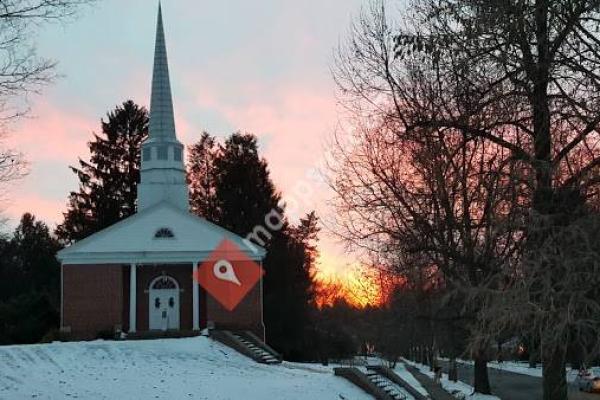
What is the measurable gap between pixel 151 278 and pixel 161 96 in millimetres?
11665

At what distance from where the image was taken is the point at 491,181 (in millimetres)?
8266

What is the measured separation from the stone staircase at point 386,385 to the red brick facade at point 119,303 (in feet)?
29.9

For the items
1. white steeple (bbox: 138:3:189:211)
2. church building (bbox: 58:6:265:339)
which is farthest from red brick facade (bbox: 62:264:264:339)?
white steeple (bbox: 138:3:189:211)

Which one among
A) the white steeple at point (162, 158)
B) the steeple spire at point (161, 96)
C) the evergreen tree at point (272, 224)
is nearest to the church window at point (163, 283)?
the white steeple at point (162, 158)

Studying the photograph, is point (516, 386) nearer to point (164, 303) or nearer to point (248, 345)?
point (248, 345)

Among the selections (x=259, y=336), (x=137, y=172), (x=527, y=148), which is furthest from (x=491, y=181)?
(x=137, y=172)

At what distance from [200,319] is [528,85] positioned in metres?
26.6

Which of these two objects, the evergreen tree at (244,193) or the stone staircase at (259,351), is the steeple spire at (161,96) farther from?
the stone staircase at (259,351)

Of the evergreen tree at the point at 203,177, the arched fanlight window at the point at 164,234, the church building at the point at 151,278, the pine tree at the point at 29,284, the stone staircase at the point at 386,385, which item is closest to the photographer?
the stone staircase at the point at 386,385

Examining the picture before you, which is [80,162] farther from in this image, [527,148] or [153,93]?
[527,148]

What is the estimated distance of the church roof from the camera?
31688mm

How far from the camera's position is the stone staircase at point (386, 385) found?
21172 millimetres

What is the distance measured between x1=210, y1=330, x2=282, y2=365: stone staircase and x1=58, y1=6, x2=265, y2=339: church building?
5.02ft

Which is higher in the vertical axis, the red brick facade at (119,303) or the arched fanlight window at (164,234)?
the arched fanlight window at (164,234)
